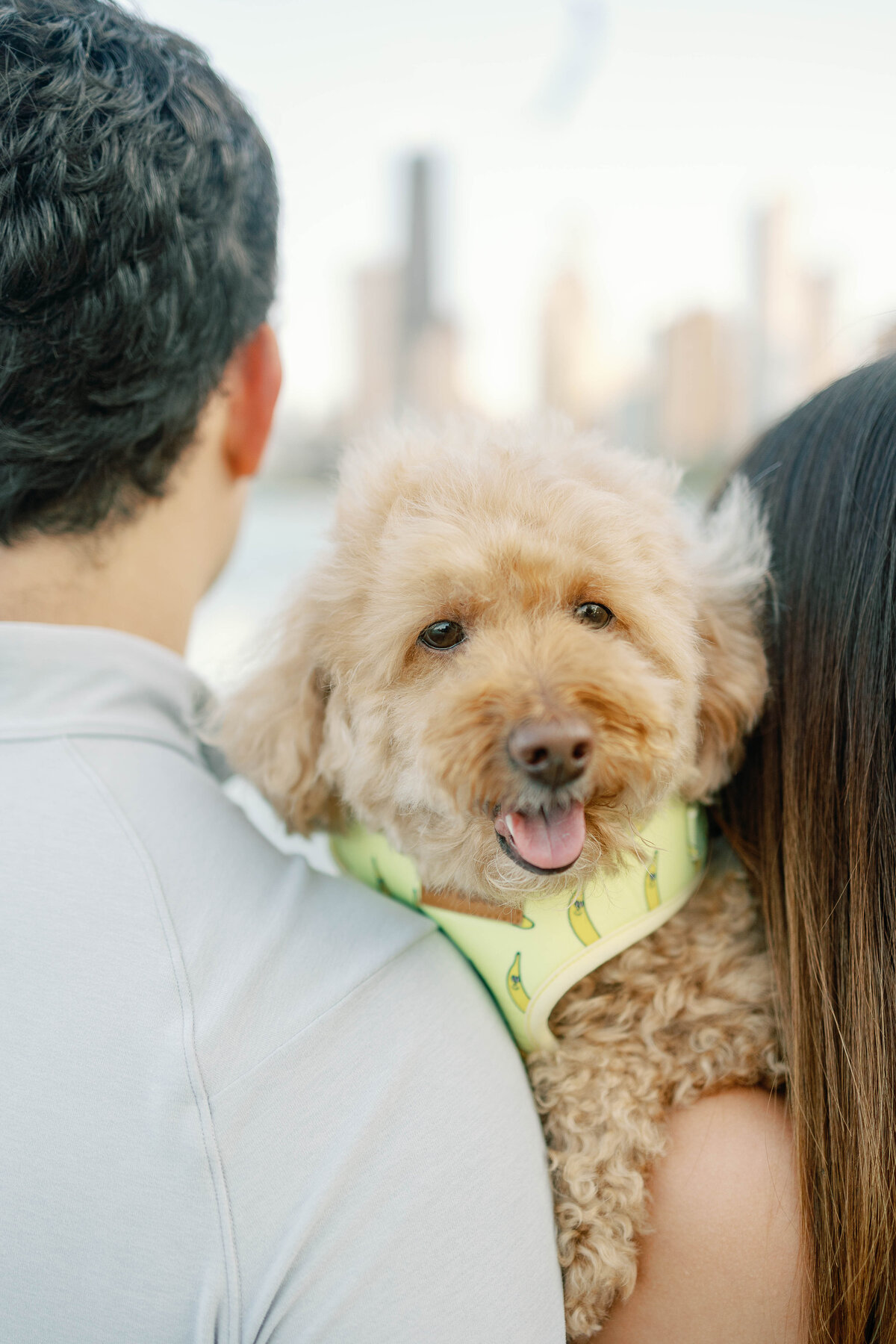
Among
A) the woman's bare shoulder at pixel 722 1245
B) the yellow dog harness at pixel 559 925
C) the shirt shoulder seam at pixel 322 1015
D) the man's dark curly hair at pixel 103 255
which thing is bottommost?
the woman's bare shoulder at pixel 722 1245

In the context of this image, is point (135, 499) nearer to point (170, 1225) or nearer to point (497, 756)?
point (497, 756)

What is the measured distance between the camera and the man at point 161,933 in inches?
32.8

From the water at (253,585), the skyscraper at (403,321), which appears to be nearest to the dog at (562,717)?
the water at (253,585)

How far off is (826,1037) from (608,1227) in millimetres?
341

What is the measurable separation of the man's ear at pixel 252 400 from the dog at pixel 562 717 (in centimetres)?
16

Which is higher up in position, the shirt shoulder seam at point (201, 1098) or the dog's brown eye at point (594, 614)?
the dog's brown eye at point (594, 614)

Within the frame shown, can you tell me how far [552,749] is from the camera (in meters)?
1.04

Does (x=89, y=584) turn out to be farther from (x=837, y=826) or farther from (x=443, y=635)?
(x=837, y=826)

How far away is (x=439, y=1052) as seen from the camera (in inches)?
38.9

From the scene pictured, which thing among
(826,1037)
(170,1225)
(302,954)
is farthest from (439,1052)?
(826,1037)

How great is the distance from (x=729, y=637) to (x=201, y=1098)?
34.7 inches

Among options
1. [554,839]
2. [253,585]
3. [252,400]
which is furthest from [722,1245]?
[253,585]

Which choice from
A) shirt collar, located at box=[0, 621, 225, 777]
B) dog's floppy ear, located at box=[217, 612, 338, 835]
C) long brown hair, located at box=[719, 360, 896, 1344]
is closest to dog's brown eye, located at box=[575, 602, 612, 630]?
long brown hair, located at box=[719, 360, 896, 1344]

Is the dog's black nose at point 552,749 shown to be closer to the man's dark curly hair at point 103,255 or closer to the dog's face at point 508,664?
the dog's face at point 508,664
